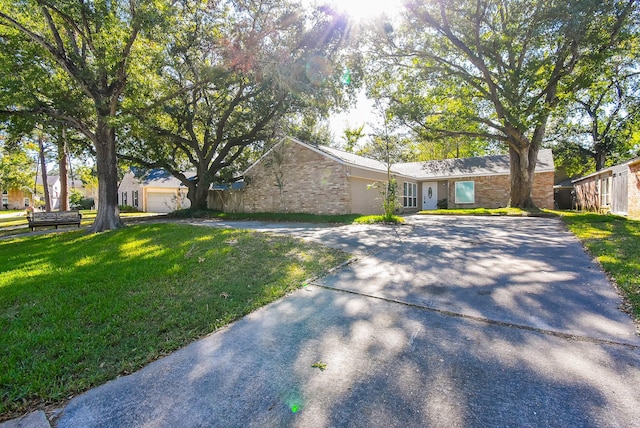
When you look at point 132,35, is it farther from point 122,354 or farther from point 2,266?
point 122,354

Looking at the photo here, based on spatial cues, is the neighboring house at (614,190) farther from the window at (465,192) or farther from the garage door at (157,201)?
the garage door at (157,201)

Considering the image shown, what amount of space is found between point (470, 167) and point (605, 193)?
7.39 meters

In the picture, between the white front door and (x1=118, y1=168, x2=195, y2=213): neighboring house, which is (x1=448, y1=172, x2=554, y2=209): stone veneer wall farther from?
(x1=118, y1=168, x2=195, y2=213): neighboring house

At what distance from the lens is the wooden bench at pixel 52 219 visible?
12.8 metres

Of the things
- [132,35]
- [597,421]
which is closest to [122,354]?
[597,421]

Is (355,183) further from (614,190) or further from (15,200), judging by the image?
(15,200)

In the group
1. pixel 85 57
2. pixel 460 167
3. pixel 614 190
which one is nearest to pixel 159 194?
pixel 85 57

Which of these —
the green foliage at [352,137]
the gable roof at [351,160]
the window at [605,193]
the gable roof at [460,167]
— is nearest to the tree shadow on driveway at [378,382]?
the gable roof at [351,160]

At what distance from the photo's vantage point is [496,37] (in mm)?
13039

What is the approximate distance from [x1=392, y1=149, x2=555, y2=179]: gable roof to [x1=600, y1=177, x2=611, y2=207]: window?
265cm

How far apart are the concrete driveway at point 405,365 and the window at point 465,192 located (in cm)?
1775

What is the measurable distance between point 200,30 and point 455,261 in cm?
1332

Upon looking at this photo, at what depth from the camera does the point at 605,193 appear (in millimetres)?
17344

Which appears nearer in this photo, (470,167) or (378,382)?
(378,382)
